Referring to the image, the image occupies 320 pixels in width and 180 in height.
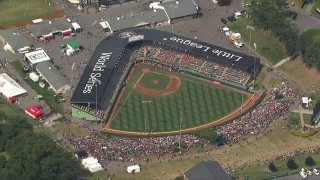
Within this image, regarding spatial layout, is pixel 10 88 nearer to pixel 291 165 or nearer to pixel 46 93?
pixel 46 93

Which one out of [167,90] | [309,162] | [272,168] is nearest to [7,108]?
[167,90]

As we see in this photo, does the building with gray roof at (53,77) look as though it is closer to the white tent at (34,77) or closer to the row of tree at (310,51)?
the white tent at (34,77)

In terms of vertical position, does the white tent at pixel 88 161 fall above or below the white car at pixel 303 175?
below

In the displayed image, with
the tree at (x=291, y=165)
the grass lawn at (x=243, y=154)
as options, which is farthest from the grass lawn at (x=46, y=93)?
the tree at (x=291, y=165)

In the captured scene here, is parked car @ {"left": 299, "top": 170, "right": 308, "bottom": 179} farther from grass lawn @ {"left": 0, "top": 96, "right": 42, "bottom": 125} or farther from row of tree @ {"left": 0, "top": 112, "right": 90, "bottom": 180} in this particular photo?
grass lawn @ {"left": 0, "top": 96, "right": 42, "bottom": 125}

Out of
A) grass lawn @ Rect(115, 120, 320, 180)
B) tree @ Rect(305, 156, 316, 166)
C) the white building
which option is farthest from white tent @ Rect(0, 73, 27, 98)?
tree @ Rect(305, 156, 316, 166)

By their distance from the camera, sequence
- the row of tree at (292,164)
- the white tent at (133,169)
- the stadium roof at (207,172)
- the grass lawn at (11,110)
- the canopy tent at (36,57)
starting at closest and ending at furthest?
the stadium roof at (207,172)
the white tent at (133,169)
the row of tree at (292,164)
the grass lawn at (11,110)
the canopy tent at (36,57)

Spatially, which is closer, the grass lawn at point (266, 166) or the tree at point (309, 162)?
the grass lawn at point (266, 166)
